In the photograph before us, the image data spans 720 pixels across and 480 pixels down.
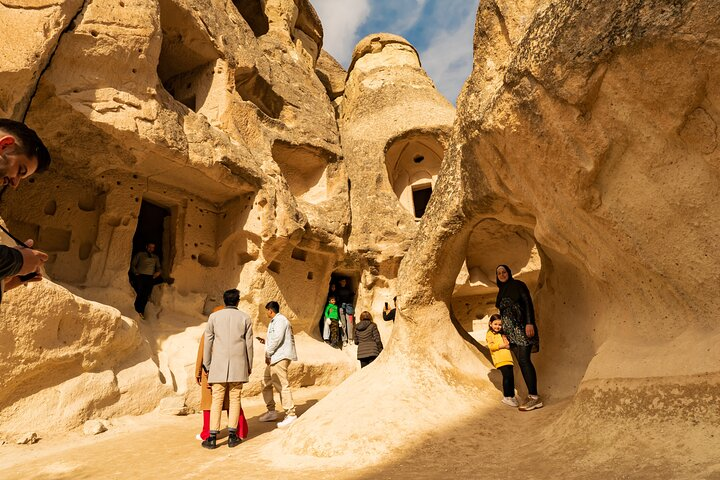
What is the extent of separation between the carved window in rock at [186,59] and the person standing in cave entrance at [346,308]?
4.88 metres

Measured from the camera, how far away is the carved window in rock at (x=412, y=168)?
12.3m

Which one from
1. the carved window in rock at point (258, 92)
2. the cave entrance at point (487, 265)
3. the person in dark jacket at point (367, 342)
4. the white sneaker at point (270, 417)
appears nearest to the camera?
the white sneaker at point (270, 417)

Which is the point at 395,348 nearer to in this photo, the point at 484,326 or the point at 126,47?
the point at 126,47

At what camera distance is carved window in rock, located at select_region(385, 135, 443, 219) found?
1234 cm

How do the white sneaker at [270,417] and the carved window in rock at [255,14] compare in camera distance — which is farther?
the carved window in rock at [255,14]

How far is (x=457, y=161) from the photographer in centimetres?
462

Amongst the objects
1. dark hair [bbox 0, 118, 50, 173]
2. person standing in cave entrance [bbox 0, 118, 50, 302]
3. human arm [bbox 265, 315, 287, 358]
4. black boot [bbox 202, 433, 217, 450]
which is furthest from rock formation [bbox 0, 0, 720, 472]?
dark hair [bbox 0, 118, 50, 173]

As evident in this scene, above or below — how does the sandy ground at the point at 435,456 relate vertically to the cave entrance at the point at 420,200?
below

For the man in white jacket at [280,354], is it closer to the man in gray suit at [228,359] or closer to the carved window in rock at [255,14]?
the man in gray suit at [228,359]

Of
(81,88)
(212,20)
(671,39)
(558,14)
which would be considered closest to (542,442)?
(671,39)

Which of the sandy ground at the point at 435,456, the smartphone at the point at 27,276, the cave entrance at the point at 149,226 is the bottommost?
the sandy ground at the point at 435,456

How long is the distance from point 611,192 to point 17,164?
114 inches

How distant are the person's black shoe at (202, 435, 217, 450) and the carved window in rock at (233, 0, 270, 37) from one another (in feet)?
34.1

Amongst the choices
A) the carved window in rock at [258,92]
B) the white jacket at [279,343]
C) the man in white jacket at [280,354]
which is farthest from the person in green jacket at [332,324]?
the white jacket at [279,343]
